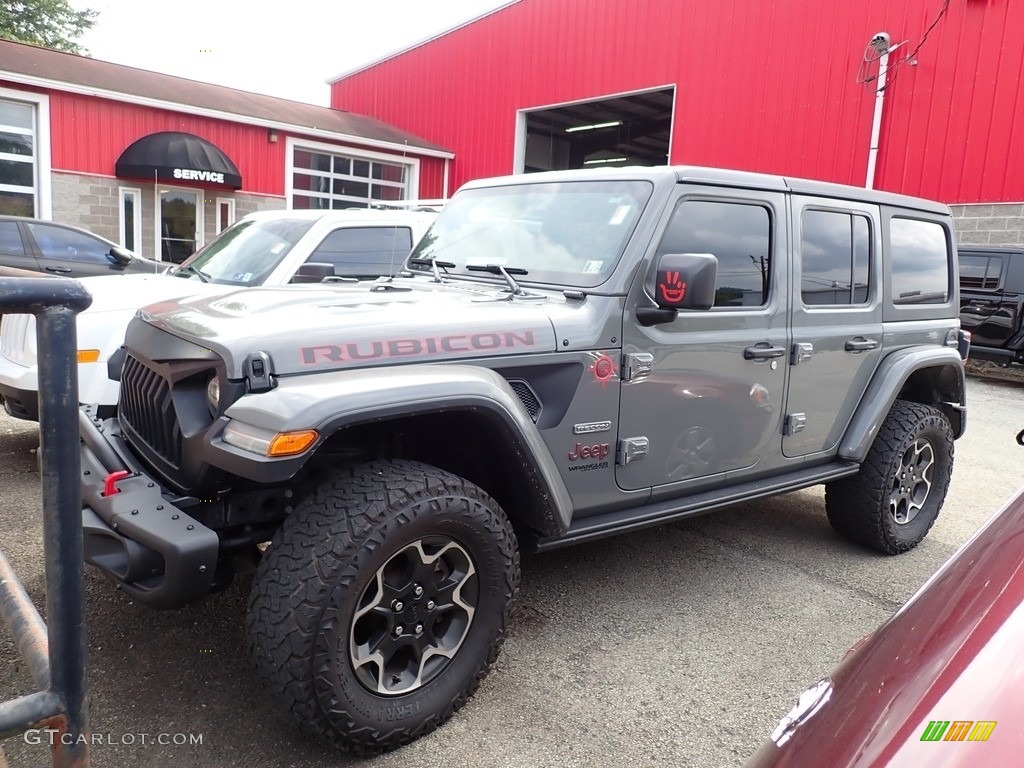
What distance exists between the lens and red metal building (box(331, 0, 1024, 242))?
39.3ft

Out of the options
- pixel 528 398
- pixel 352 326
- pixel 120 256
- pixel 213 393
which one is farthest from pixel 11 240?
pixel 528 398

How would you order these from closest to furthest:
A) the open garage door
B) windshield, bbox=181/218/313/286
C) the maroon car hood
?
the maroon car hood → windshield, bbox=181/218/313/286 → the open garage door

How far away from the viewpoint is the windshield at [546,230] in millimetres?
3221

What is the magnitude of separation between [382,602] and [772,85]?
14164 mm

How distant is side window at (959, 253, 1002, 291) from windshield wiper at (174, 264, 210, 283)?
10772mm

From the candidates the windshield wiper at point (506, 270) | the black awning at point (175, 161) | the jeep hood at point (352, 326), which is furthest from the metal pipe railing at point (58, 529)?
the black awning at point (175, 161)

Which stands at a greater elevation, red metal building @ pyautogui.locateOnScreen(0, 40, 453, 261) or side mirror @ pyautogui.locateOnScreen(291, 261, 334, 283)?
red metal building @ pyautogui.locateOnScreen(0, 40, 453, 261)

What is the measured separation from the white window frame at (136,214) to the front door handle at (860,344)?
50.7ft

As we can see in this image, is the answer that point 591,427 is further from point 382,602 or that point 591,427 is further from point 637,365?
point 382,602

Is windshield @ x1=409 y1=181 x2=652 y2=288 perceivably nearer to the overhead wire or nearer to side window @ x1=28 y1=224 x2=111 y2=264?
side window @ x1=28 y1=224 x2=111 y2=264

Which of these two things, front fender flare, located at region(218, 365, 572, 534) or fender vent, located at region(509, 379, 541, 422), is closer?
front fender flare, located at region(218, 365, 572, 534)

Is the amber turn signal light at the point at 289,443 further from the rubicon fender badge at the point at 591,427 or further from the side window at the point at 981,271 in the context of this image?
the side window at the point at 981,271

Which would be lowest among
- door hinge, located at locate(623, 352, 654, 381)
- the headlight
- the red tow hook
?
the red tow hook

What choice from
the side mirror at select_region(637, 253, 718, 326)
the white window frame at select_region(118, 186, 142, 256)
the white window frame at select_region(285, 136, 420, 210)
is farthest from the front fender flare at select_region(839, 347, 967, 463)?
the white window frame at select_region(285, 136, 420, 210)
